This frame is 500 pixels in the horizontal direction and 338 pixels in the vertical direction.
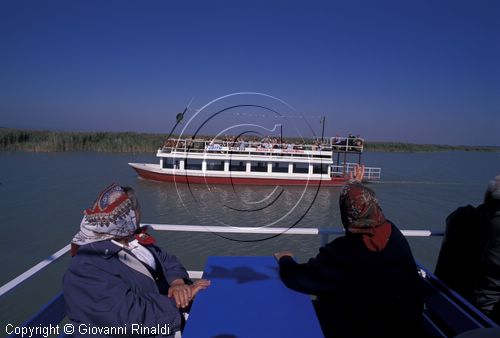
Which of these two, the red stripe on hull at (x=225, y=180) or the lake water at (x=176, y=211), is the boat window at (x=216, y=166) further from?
the lake water at (x=176, y=211)

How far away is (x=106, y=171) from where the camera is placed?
1002 inches

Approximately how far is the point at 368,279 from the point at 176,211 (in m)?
14.0

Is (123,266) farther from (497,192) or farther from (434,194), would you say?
(434,194)

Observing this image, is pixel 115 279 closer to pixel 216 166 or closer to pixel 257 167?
pixel 257 167

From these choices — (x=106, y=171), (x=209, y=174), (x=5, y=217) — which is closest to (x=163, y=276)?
(x=5, y=217)

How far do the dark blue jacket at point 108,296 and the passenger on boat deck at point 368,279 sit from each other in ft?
2.68

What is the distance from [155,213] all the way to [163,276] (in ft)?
42.5

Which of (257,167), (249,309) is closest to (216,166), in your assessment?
(257,167)

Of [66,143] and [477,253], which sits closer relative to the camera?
[477,253]

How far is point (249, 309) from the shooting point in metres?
1.68

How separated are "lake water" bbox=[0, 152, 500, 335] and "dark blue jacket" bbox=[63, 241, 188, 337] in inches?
18.9

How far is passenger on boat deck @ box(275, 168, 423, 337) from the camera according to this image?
58.5 inches

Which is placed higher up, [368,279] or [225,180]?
[368,279]

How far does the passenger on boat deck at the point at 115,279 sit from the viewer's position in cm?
145
